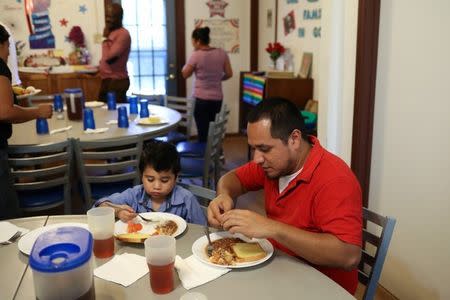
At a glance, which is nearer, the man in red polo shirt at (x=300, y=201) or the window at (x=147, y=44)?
the man in red polo shirt at (x=300, y=201)

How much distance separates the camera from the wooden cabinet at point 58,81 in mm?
5383

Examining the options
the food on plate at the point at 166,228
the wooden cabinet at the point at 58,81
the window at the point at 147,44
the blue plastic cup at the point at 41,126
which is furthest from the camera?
the window at the point at 147,44

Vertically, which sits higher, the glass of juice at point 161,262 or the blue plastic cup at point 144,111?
the blue plastic cup at point 144,111

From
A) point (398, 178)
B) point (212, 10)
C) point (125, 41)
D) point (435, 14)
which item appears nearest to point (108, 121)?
point (125, 41)

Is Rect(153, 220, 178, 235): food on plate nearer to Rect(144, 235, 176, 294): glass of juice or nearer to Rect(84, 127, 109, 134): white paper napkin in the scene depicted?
Rect(144, 235, 176, 294): glass of juice

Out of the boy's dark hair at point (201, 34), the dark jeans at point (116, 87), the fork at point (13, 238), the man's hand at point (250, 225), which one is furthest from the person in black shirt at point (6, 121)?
the boy's dark hair at point (201, 34)

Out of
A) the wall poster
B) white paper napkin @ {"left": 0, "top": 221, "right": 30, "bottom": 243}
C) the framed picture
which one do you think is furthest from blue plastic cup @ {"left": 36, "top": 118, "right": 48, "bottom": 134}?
the wall poster

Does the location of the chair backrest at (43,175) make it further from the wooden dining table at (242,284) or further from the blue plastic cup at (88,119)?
the wooden dining table at (242,284)

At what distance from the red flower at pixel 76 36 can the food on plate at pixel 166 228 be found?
459 cm

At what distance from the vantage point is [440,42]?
2.13 m

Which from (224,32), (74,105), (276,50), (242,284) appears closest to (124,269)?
(242,284)

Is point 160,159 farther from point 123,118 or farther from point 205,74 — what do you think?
point 205,74

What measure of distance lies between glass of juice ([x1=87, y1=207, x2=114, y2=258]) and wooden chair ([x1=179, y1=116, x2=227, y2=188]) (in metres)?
1.88

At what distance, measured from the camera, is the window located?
19.4ft
